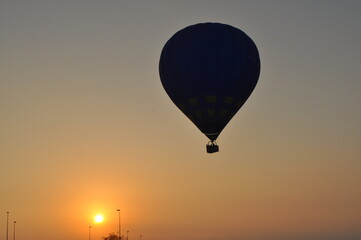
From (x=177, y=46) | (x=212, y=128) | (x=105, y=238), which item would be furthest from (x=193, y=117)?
(x=105, y=238)

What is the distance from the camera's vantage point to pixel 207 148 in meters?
46.0

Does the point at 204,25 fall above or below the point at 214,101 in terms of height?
above

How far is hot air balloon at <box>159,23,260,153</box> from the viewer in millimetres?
47438

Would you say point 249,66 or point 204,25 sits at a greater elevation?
point 204,25

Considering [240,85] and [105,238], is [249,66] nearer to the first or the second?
[240,85]

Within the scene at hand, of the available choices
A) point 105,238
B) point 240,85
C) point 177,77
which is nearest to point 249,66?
point 240,85

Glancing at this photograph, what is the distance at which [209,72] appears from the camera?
4738 cm

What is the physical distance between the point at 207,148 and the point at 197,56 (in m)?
6.48

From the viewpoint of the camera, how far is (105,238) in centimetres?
13012

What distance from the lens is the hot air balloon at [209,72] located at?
156 feet

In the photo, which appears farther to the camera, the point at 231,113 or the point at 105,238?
the point at 105,238

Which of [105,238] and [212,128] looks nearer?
[212,128]

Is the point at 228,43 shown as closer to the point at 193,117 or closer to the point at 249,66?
the point at 249,66

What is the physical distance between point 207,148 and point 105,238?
88.0m
